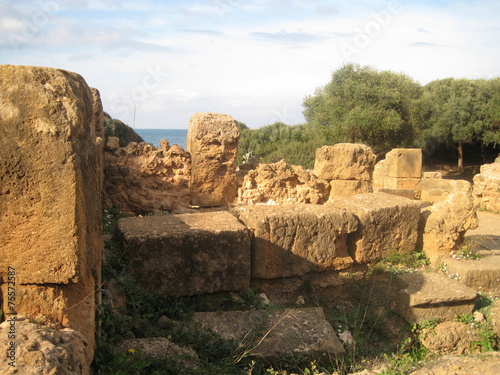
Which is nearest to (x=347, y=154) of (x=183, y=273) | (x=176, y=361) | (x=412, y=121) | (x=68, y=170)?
(x=183, y=273)

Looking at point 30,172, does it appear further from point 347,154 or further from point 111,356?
point 347,154

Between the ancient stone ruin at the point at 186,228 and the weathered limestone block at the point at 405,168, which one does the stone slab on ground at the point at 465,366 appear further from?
the weathered limestone block at the point at 405,168

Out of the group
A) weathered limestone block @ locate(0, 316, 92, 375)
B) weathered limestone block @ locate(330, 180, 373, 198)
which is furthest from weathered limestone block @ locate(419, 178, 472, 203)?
weathered limestone block @ locate(0, 316, 92, 375)

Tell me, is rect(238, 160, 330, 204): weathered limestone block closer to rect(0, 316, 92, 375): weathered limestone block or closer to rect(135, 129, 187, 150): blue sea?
rect(135, 129, 187, 150): blue sea

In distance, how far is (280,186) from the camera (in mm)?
6879

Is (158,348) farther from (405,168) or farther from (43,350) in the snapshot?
(405,168)

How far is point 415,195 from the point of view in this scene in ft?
43.9

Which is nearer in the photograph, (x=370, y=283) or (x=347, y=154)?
(x=370, y=283)

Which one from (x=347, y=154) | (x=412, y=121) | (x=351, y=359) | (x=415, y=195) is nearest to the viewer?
(x=351, y=359)

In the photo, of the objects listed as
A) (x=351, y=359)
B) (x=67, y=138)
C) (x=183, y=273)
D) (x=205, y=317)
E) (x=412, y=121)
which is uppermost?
(x=412, y=121)

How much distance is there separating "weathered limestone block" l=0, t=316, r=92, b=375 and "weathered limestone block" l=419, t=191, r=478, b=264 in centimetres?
426

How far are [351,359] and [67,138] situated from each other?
2.67 meters

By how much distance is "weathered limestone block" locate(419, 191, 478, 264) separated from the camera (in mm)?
5324

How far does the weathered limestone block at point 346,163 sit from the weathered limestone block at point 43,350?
590 cm
